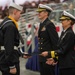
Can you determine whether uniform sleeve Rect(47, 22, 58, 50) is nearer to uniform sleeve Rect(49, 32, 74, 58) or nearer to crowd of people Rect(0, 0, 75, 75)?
A: crowd of people Rect(0, 0, 75, 75)

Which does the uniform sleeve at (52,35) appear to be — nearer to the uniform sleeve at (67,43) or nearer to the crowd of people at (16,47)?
the crowd of people at (16,47)

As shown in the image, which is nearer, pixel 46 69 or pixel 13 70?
pixel 13 70


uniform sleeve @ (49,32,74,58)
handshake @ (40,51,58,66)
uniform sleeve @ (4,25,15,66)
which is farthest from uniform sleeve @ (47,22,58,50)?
uniform sleeve @ (4,25,15,66)

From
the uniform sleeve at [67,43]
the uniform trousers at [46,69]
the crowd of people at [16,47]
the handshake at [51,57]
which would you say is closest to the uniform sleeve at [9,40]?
the crowd of people at [16,47]

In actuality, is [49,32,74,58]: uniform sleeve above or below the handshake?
above

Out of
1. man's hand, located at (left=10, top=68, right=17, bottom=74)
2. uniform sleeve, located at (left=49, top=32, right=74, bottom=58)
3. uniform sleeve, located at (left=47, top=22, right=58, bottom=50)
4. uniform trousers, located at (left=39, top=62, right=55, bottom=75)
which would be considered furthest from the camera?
uniform trousers, located at (left=39, top=62, right=55, bottom=75)

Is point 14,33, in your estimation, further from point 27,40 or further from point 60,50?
point 27,40

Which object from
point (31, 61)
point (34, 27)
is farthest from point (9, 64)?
point (34, 27)

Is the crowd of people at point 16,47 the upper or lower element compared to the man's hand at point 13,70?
upper

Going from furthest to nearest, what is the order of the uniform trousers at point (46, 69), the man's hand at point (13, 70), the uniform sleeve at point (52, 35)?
1. the uniform trousers at point (46, 69)
2. the uniform sleeve at point (52, 35)
3. the man's hand at point (13, 70)

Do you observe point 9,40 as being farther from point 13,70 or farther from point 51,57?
point 51,57

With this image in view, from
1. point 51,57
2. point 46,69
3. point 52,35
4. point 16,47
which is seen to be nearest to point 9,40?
point 16,47

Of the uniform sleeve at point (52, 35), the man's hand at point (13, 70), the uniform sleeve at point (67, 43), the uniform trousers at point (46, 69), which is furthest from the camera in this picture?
Answer: the uniform trousers at point (46, 69)

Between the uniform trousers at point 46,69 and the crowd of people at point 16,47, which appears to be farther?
the uniform trousers at point 46,69
